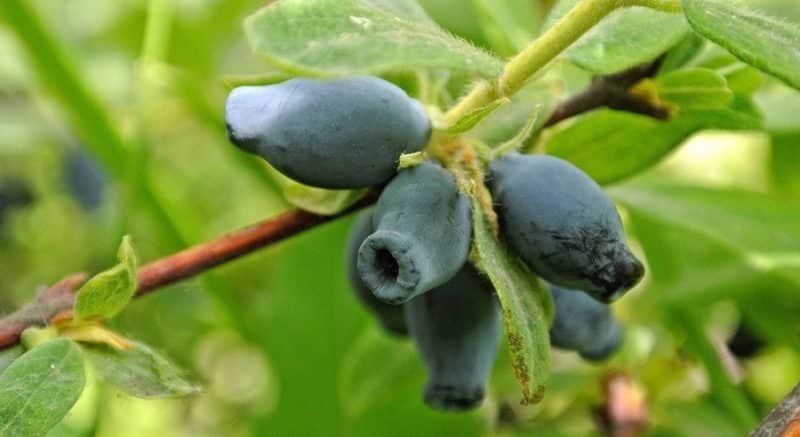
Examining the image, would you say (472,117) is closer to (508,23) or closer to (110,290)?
(110,290)

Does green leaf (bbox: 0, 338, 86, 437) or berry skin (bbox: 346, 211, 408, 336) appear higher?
green leaf (bbox: 0, 338, 86, 437)

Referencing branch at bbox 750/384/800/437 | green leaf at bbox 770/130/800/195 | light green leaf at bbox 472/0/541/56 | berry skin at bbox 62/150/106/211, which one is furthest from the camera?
berry skin at bbox 62/150/106/211

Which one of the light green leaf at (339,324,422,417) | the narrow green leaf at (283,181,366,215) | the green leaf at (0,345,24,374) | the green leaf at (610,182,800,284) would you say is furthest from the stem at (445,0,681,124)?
the light green leaf at (339,324,422,417)

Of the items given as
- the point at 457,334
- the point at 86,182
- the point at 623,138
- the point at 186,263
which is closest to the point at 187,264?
the point at 186,263

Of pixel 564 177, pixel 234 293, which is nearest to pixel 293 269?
pixel 234 293

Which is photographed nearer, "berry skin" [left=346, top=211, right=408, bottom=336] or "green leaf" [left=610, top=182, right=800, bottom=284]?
"berry skin" [left=346, top=211, right=408, bottom=336]

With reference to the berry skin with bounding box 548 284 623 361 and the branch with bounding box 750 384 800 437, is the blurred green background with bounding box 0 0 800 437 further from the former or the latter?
the branch with bounding box 750 384 800 437

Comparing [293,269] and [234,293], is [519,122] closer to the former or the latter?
[293,269]
